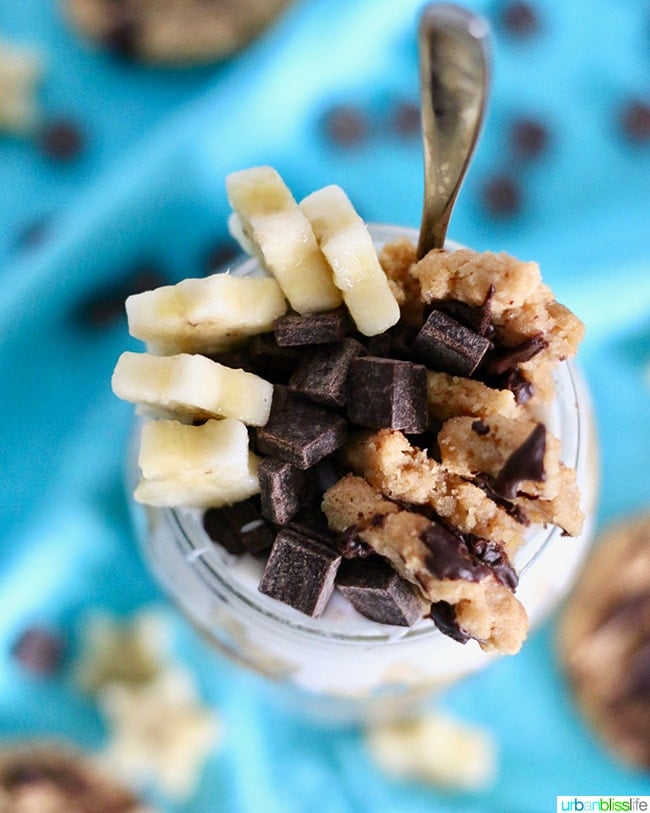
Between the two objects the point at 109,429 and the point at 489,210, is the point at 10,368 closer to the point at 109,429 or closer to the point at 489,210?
the point at 109,429

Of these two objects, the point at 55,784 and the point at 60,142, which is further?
the point at 60,142

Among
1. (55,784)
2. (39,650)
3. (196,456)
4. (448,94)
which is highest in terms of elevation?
(448,94)

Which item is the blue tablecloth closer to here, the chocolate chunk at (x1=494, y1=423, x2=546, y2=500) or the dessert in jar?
the dessert in jar

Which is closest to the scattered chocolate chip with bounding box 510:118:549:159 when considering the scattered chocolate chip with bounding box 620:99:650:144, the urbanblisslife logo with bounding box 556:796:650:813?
the scattered chocolate chip with bounding box 620:99:650:144

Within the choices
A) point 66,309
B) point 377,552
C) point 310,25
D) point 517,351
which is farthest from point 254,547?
point 310,25

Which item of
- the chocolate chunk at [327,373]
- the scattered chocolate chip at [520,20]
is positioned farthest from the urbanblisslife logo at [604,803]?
the scattered chocolate chip at [520,20]

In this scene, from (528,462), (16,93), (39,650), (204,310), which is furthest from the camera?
(16,93)

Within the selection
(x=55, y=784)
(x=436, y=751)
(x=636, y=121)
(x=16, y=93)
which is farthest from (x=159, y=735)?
(x=636, y=121)

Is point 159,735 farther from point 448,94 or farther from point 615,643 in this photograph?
point 448,94
